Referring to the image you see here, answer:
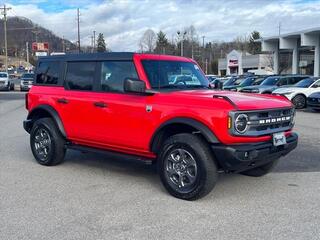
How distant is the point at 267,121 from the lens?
5715mm

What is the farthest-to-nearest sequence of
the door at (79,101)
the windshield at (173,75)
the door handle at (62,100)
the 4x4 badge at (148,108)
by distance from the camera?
the door handle at (62,100)
the door at (79,101)
the windshield at (173,75)
the 4x4 badge at (148,108)

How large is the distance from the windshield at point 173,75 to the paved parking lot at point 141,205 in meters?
1.52

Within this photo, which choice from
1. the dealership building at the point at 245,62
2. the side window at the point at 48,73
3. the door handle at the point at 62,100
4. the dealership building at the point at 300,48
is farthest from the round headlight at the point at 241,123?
the dealership building at the point at 245,62

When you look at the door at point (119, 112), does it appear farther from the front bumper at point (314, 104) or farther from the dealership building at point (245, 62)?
the dealership building at point (245, 62)

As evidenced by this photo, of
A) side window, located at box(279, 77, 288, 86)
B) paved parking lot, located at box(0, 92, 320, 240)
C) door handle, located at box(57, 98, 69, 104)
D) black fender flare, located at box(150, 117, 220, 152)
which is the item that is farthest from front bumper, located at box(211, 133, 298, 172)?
side window, located at box(279, 77, 288, 86)

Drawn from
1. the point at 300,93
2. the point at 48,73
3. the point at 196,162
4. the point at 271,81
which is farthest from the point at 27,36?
the point at 196,162

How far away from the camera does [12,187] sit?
250 inches

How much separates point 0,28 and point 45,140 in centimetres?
8389

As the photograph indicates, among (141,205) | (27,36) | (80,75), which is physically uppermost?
(27,36)

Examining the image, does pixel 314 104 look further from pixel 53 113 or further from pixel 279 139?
pixel 53 113

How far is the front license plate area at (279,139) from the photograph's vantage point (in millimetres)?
5742

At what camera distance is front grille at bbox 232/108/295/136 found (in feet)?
18.0

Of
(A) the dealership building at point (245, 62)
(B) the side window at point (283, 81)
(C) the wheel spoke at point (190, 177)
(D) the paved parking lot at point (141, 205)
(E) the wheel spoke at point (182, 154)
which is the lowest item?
(D) the paved parking lot at point (141, 205)

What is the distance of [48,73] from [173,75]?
102 inches
